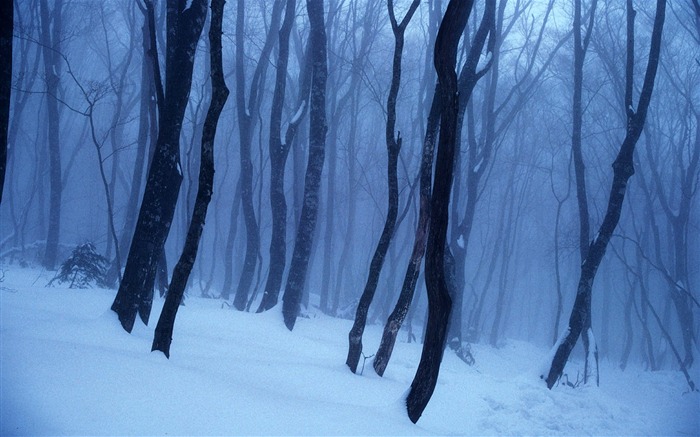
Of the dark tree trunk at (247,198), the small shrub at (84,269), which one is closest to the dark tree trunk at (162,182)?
the dark tree trunk at (247,198)

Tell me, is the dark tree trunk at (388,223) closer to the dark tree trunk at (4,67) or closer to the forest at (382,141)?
the forest at (382,141)

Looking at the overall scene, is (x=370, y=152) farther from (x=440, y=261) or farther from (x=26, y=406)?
(x=26, y=406)

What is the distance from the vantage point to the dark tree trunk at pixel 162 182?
18.0ft

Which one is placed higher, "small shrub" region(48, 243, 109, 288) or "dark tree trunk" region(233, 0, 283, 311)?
"dark tree trunk" region(233, 0, 283, 311)

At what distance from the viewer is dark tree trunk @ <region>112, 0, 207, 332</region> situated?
548cm

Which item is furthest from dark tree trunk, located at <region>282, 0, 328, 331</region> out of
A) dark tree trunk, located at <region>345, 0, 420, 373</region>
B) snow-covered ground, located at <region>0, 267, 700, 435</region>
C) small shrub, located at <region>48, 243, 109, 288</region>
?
small shrub, located at <region>48, 243, 109, 288</region>

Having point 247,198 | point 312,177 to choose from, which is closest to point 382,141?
point 247,198

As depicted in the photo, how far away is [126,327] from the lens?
5195 millimetres

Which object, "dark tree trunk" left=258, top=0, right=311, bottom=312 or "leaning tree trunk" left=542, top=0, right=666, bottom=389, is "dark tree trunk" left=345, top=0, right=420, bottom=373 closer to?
"dark tree trunk" left=258, top=0, right=311, bottom=312

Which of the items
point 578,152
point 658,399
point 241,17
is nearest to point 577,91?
point 578,152

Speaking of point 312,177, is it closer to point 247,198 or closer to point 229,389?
point 247,198

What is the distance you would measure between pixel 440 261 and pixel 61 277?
10.9m

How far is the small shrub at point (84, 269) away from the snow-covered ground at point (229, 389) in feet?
10.0

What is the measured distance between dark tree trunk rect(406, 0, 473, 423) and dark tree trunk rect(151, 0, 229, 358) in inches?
77.2
